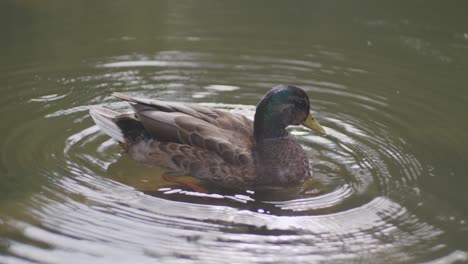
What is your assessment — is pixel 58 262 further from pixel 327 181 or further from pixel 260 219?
pixel 327 181

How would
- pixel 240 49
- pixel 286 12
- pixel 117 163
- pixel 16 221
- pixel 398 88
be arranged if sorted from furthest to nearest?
pixel 286 12, pixel 240 49, pixel 398 88, pixel 117 163, pixel 16 221

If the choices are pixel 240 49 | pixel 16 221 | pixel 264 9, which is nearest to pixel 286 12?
pixel 264 9

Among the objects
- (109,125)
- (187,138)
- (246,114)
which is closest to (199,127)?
(187,138)

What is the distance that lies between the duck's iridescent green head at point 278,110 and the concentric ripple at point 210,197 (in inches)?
19.5

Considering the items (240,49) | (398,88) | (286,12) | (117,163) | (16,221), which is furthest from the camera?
(286,12)

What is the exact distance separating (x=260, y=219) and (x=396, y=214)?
3.18 feet

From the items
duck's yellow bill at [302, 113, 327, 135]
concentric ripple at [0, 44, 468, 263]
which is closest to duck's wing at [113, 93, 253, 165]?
concentric ripple at [0, 44, 468, 263]

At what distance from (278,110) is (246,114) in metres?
1.29

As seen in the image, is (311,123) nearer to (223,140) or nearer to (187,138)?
(223,140)

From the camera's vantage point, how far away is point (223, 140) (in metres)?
6.15

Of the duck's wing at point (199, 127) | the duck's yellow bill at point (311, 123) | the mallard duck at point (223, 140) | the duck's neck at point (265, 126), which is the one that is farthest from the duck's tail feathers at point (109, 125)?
the duck's yellow bill at point (311, 123)

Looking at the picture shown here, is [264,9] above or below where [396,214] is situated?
above

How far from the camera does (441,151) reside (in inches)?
267

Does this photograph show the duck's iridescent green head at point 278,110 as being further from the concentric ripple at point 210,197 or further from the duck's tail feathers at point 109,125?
the duck's tail feathers at point 109,125
